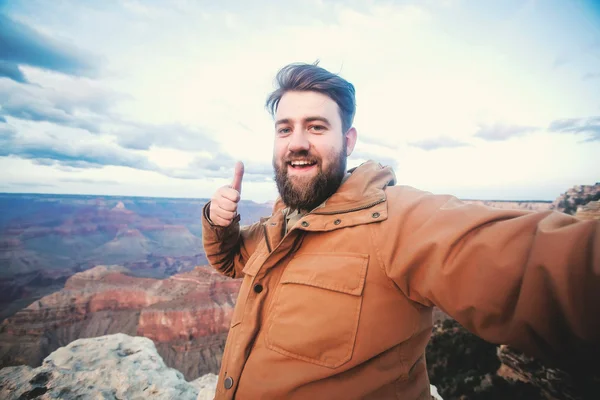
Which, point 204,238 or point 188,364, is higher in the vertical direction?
point 204,238

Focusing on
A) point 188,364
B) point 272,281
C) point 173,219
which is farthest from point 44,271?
point 272,281

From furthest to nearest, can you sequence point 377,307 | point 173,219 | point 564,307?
point 173,219, point 377,307, point 564,307

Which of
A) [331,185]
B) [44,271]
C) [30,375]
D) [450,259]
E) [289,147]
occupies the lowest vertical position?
[44,271]

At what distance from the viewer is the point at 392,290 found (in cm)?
133

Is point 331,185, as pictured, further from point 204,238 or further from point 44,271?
point 44,271

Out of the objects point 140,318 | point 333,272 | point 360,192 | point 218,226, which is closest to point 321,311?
point 333,272

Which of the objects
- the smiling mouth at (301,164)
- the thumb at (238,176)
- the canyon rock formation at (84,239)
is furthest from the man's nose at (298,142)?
the canyon rock formation at (84,239)

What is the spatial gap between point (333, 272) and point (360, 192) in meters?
0.52

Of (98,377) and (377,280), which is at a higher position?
(377,280)

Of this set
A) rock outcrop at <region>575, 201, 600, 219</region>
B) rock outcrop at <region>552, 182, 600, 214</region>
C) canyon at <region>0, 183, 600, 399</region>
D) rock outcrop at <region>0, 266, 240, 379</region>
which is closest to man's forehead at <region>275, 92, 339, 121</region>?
canyon at <region>0, 183, 600, 399</region>

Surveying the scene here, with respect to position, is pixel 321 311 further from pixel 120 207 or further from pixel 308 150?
pixel 120 207

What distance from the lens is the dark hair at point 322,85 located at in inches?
80.6

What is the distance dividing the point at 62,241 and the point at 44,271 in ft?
104

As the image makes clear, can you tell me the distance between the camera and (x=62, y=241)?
83188mm
